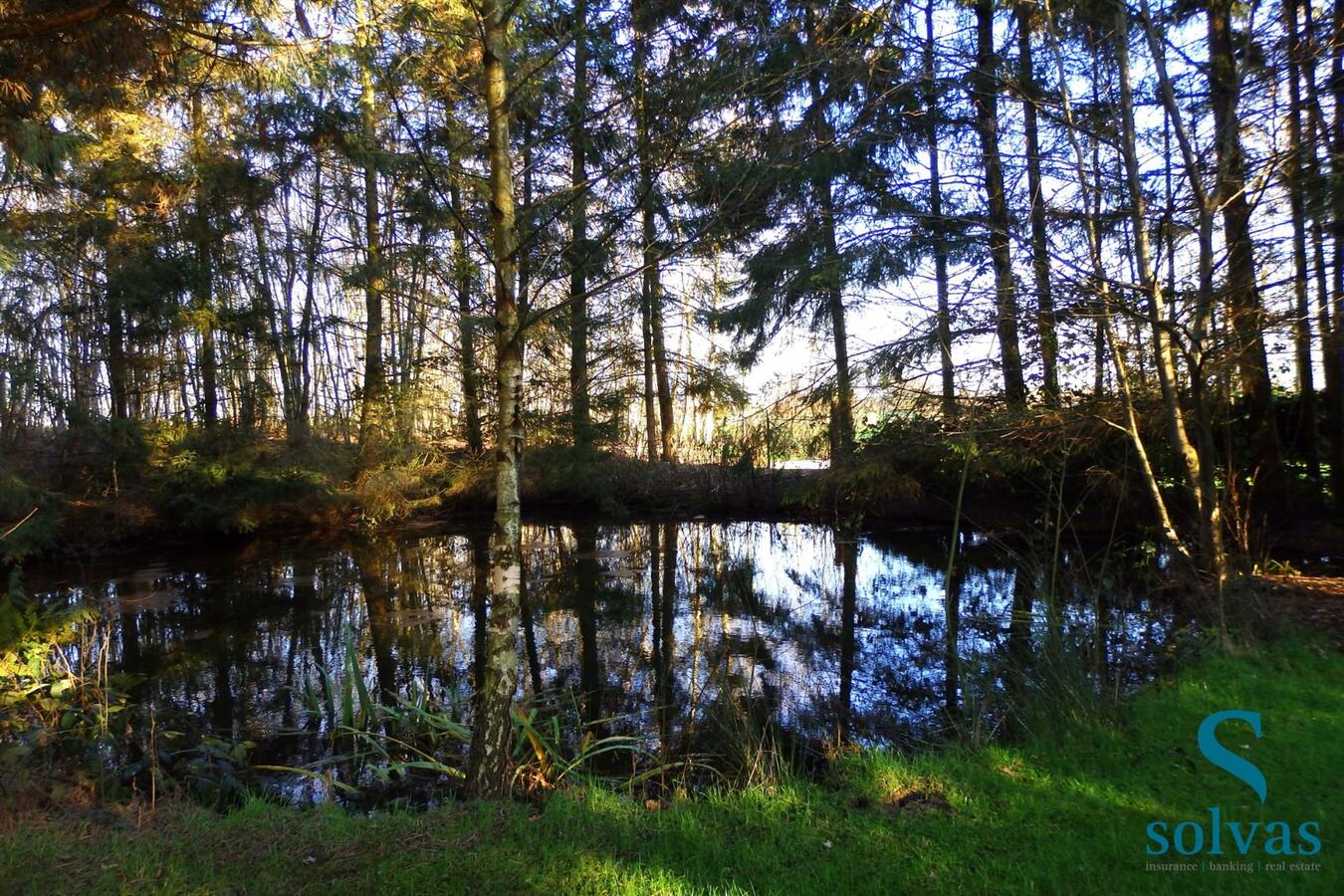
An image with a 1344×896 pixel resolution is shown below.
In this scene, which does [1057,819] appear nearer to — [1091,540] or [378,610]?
[378,610]

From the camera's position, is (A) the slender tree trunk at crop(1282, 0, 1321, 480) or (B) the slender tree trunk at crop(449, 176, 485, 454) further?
(B) the slender tree trunk at crop(449, 176, 485, 454)

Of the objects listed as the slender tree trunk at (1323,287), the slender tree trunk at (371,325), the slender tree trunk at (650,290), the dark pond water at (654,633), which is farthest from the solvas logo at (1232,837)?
the slender tree trunk at (371,325)

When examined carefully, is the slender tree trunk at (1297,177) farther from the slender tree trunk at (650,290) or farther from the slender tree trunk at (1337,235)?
the slender tree trunk at (650,290)

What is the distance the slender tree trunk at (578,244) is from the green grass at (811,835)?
2670 mm

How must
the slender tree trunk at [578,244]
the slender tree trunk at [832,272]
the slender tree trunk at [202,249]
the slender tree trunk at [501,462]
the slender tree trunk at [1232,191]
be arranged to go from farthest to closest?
1. the slender tree trunk at [202,249]
2. the slender tree trunk at [832,272]
3. the slender tree trunk at [1232,191]
4. the slender tree trunk at [578,244]
5. the slender tree trunk at [501,462]

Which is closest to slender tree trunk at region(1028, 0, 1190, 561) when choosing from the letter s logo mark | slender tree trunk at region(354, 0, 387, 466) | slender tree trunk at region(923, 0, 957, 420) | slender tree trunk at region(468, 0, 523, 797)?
slender tree trunk at region(923, 0, 957, 420)

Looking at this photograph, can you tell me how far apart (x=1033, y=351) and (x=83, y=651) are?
30.1ft

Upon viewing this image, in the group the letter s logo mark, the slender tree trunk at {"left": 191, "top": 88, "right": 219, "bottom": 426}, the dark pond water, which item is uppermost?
the slender tree trunk at {"left": 191, "top": 88, "right": 219, "bottom": 426}

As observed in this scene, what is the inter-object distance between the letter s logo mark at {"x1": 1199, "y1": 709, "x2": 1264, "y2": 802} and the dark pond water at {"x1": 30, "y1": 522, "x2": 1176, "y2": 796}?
0.83 metres

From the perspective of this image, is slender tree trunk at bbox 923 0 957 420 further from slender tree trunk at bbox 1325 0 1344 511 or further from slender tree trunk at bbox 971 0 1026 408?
slender tree trunk at bbox 1325 0 1344 511

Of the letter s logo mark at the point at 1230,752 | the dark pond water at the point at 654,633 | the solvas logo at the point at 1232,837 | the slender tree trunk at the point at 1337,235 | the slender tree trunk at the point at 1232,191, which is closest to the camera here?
the solvas logo at the point at 1232,837

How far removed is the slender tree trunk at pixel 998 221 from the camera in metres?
6.50

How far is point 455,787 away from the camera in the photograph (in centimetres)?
467

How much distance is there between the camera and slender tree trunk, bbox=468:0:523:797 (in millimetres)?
4160
